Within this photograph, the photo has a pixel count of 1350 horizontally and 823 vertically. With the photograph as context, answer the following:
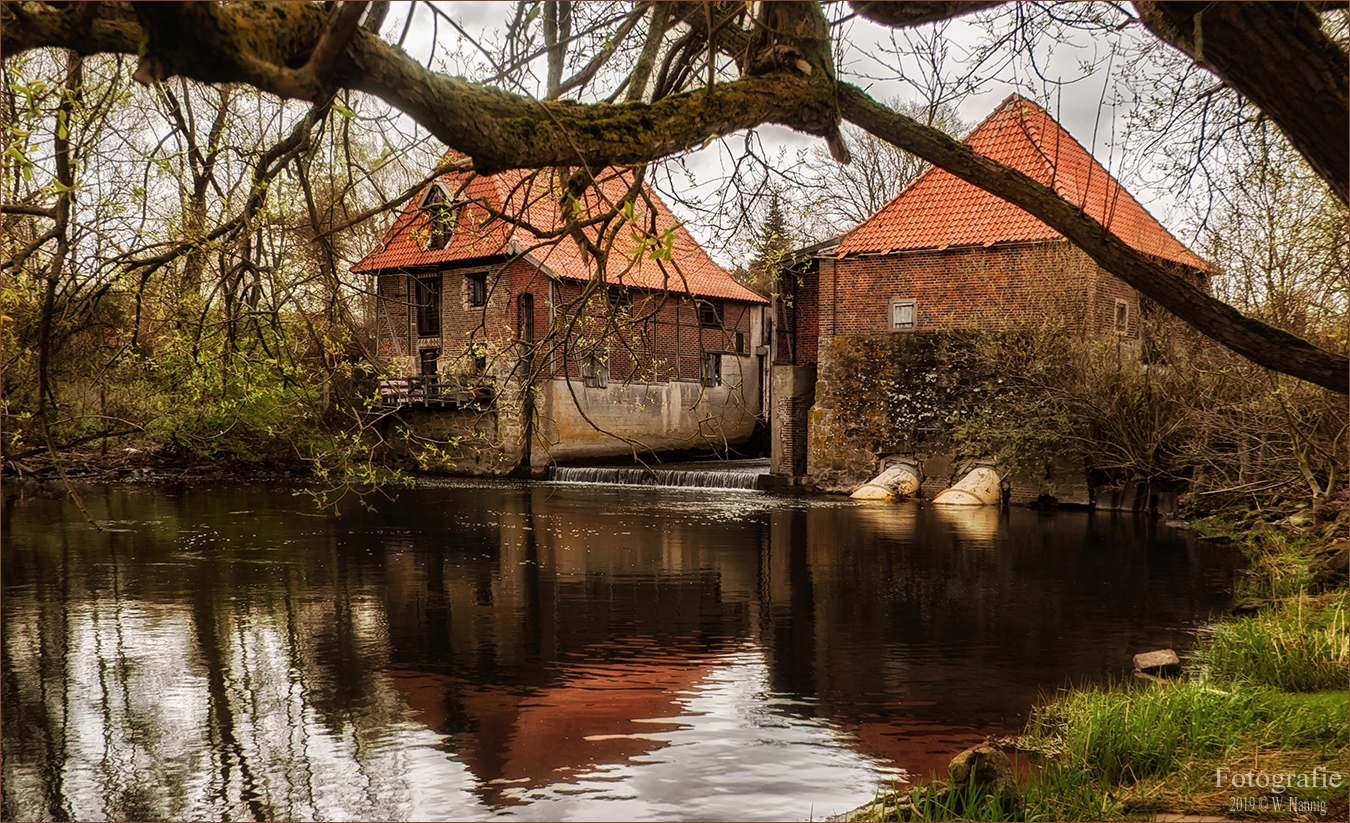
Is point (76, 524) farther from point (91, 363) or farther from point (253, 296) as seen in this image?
point (253, 296)

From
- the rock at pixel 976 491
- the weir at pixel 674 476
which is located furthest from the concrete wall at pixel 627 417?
the rock at pixel 976 491

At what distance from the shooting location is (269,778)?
5.84 meters

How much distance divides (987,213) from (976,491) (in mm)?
5799

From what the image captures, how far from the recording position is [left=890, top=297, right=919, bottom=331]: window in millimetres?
23250

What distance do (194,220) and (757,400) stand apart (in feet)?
101

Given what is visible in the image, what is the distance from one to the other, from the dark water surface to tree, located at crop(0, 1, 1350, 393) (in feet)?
10.1

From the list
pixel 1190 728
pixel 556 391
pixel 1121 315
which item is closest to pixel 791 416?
pixel 556 391

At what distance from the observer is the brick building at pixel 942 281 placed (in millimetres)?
20734

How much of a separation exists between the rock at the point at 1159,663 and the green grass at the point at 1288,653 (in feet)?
0.73

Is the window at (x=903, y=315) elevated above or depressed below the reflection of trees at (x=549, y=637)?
above

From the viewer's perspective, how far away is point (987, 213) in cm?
2262

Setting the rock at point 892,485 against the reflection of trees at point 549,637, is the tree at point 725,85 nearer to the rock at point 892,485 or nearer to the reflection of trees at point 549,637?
the reflection of trees at point 549,637

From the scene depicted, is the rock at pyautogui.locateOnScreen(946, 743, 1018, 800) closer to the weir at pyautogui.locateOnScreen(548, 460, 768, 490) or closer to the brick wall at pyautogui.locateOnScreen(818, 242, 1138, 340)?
the brick wall at pyautogui.locateOnScreen(818, 242, 1138, 340)

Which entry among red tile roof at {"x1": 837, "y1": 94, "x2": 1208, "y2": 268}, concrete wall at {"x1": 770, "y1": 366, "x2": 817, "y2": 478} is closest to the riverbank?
red tile roof at {"x1": 837, "y1": 94, "x2": 1208, "y2": 268}
